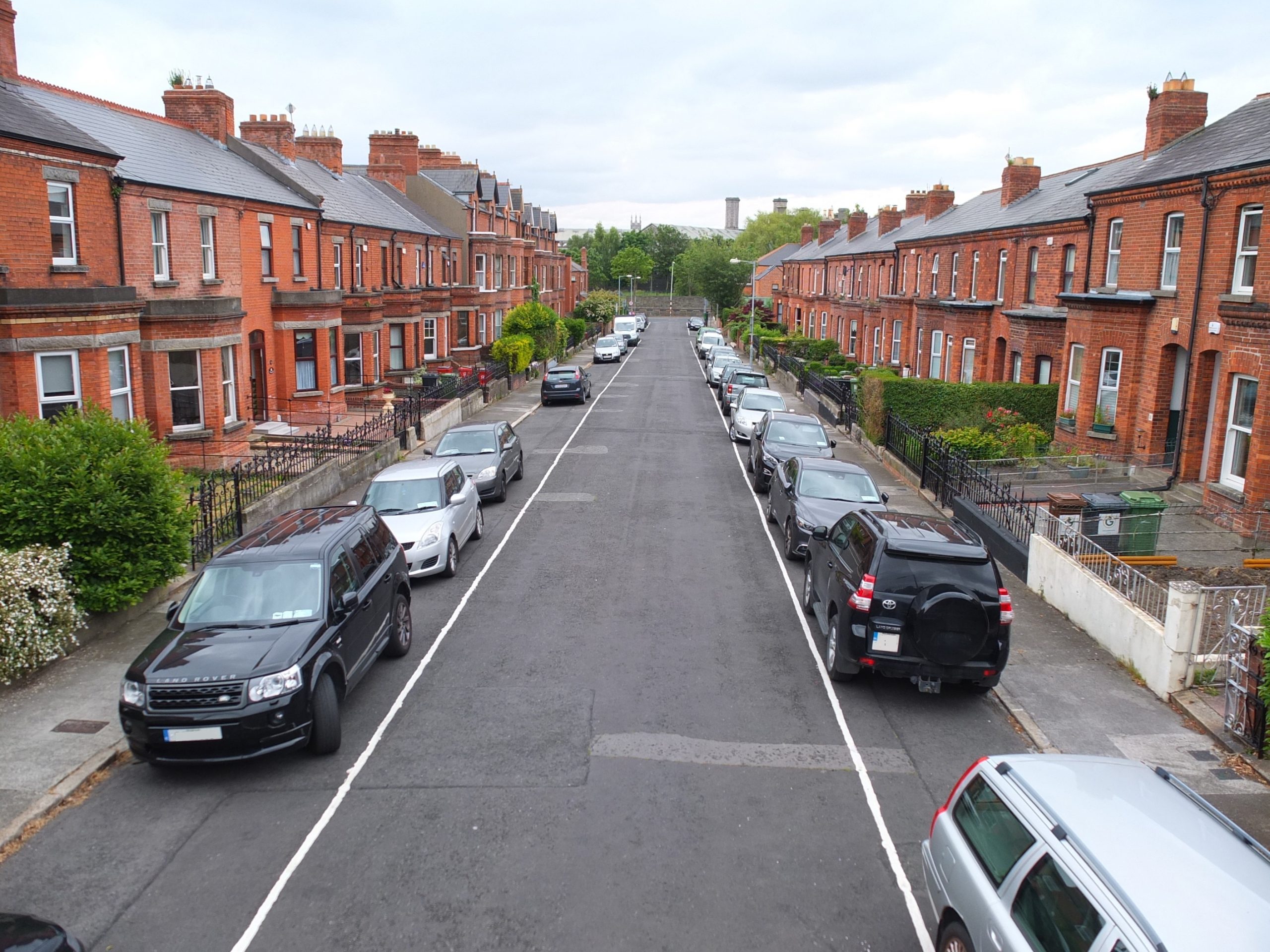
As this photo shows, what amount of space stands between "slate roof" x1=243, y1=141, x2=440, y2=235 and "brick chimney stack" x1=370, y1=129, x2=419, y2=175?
15.5 ft

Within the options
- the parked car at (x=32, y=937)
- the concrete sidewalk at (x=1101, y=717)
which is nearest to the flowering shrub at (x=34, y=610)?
the parked car at (x=32, y=937)

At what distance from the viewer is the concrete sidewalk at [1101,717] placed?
862cm

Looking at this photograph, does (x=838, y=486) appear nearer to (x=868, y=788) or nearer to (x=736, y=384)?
(x=868, y=788)

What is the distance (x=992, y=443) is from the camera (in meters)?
21.1

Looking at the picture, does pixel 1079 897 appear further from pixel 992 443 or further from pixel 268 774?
pixel 992 443

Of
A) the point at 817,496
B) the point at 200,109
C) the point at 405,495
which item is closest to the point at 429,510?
the point at 405,495

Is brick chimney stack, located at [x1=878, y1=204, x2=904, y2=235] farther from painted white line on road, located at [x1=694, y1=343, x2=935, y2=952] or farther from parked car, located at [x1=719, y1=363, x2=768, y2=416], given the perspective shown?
painted white line on road, located at [x1=694, y1=343, x2=935, y2=952]

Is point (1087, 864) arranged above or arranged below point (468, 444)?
above

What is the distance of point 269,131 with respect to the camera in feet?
108

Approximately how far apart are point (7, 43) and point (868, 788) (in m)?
21.3

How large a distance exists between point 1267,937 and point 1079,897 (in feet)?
2.47

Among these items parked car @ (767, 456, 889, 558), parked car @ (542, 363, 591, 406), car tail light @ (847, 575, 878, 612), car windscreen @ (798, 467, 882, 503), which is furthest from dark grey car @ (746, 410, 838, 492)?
parked car @ (542, 363, 591, 406)

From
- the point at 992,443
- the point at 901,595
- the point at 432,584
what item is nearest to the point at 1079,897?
the point at 901,595

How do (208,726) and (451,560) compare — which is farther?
(451,560)
